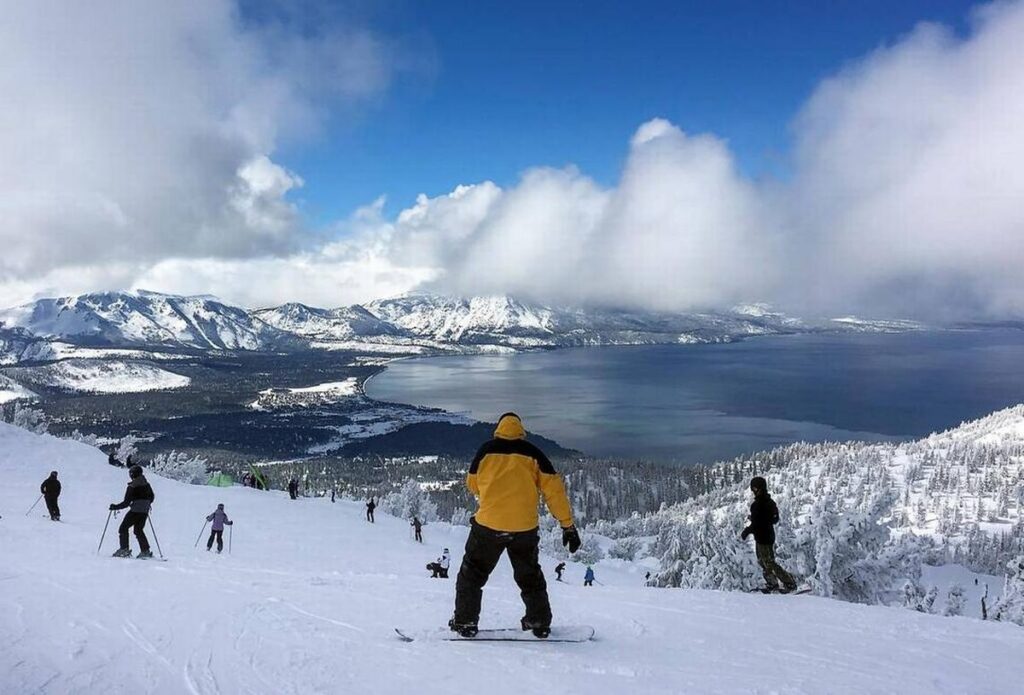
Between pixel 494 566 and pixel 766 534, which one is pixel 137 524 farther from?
pixel 766 534

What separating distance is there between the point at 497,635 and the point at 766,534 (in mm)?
6347

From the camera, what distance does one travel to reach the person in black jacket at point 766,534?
10.5 metres

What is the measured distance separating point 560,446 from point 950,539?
3449 inches

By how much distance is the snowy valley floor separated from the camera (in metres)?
5.27

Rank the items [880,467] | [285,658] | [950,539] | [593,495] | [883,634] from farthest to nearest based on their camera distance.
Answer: [880,467] → [593,495] → [950,539] → [883,634] → [285,658]

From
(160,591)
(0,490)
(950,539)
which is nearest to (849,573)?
(160,591)

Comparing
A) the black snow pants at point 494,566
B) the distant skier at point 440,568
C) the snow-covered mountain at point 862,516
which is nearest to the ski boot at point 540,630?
the black snow pants at point 494,566

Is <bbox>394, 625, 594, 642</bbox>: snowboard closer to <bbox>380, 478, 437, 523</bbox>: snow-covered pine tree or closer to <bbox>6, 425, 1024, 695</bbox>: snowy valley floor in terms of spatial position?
<bbox>6, 425, 1024, 695</bbox>: snowy valley floor

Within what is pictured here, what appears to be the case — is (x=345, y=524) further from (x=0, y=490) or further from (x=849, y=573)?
(x=849, y=573)

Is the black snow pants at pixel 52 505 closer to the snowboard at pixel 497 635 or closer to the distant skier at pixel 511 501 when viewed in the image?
the snowboard at pixel 497 635

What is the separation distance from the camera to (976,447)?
167750 millimetres

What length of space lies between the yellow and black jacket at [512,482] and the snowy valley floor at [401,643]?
1.35 metres

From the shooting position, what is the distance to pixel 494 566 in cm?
620

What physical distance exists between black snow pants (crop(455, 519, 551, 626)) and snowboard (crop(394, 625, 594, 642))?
16 cm
